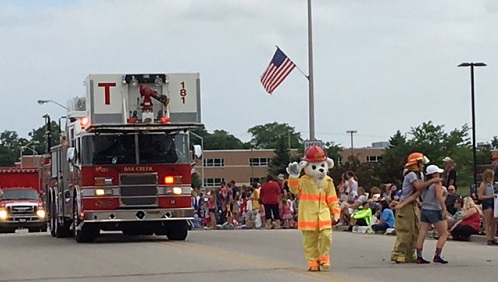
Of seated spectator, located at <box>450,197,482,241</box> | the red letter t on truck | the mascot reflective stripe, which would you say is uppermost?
the red letter t on truck

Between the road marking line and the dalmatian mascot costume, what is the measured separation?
0.33 metres

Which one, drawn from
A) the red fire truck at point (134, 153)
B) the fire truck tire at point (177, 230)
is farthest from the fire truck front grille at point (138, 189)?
the fire truck tire at point (177, 230)

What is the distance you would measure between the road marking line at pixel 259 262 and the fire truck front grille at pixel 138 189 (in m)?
1.10

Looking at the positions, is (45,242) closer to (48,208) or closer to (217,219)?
(48,208)

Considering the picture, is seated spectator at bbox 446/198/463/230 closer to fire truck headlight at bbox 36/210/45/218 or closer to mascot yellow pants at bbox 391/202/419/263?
mascot yellow pants at bbox 391/202/419/263

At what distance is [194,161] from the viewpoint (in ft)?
78.7

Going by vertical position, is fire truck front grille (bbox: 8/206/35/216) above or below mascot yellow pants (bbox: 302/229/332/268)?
below

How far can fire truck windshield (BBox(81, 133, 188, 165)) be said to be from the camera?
23.4 metres

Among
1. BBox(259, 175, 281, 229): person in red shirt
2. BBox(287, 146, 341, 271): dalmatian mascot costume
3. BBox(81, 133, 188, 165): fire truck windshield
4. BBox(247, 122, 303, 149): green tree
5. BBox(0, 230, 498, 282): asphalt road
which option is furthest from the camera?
BBox(247, 122, 303, 149): green tree

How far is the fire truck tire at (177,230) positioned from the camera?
24500 mm

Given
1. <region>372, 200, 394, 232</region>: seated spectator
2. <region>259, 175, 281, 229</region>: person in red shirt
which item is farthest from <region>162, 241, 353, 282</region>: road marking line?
<region>259, 175, 281, 229</region>: person in red shirt

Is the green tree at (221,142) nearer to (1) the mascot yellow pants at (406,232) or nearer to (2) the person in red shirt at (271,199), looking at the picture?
(2) the person in red shirt at (271,199)

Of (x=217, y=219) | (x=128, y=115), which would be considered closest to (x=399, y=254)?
(x=128, y=115)

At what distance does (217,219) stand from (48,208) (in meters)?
8.51
